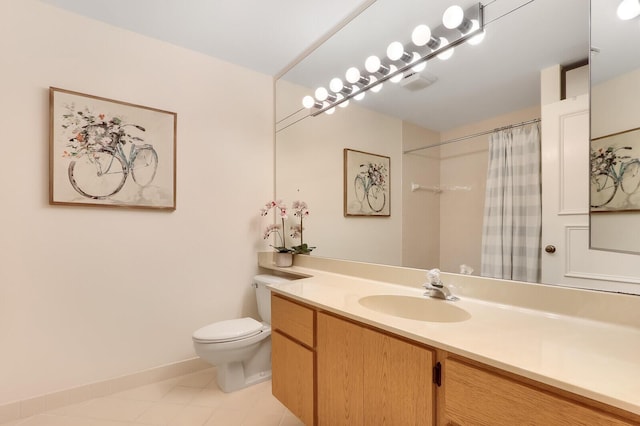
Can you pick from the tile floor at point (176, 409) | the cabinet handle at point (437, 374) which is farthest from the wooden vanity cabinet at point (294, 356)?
the cabinet handle at point (437, 374)

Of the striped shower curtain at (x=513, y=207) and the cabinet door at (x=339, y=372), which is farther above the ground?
the striped shower curtain at (x=513, y=207)

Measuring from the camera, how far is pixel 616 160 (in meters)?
0.95

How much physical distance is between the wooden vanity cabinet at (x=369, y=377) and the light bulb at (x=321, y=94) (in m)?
1.61

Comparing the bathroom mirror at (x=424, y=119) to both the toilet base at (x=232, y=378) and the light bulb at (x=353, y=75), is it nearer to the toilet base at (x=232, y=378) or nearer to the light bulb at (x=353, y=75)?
the light bulb at (x=353, y=75)

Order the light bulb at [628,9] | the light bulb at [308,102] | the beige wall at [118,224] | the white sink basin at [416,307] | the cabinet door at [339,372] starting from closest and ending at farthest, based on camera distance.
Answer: the light bulb at [628,9], the cabinet door at [339,372], the white sink basin at [416,307], the beige wall at [118,224], the light bulb at [308,102]

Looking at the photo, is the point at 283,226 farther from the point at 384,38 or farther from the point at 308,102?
the point at 384,38

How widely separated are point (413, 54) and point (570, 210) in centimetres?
110

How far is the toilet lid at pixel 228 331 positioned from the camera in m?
1.87

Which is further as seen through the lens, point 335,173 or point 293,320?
point 335,173

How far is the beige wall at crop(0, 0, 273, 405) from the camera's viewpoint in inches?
67.4

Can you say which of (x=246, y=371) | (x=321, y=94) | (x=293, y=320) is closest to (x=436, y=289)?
(x=293, y=320)

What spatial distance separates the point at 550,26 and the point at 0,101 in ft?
8.95

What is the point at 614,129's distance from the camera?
0.95 meters

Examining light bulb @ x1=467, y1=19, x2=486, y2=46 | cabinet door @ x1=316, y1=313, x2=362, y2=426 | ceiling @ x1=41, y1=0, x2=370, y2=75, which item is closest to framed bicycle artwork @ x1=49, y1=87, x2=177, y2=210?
ceiling @ x1=41, y1=0, x2=370, y2=75
